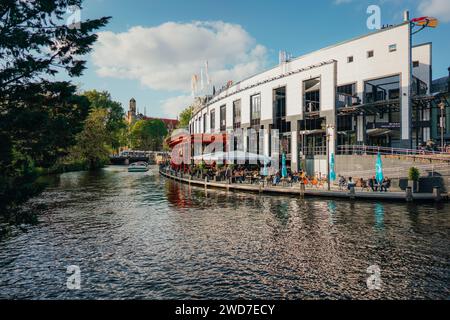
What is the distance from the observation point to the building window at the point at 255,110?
43406mm

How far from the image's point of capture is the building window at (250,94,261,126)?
4341 cm

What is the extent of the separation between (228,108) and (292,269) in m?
44.2

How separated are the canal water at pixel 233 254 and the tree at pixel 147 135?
113462mm

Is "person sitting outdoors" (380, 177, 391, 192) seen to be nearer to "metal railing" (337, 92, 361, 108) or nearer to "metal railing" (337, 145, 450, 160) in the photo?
→ "metal railing" (337, 145, 450, 160)

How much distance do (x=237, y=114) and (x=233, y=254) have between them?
1569 inches

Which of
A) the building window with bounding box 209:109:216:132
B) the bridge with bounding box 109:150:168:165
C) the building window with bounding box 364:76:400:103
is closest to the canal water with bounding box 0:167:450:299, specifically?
the building window with bounding box 364:76:400:103

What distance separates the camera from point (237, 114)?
48.9 meters

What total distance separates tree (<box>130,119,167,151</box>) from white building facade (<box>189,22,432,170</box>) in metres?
95.8

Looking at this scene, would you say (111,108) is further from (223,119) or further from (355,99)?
(355,99)

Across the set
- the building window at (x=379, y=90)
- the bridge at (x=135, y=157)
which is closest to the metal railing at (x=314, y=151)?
the building window at (x=379, y=90)

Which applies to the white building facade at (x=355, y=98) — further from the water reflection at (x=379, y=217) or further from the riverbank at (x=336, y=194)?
the water reflection at (x=379, y=217)

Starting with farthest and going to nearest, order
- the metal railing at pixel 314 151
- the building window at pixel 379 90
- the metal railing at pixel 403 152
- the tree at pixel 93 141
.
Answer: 1. the tree at pixel 93 141
2. the building window at pixel 379 90
3. the metal railing at pixel 314 151
4. the metal railing at pixel 403 152

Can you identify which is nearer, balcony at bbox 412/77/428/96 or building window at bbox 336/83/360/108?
building window at bbox 336/83/360/108
